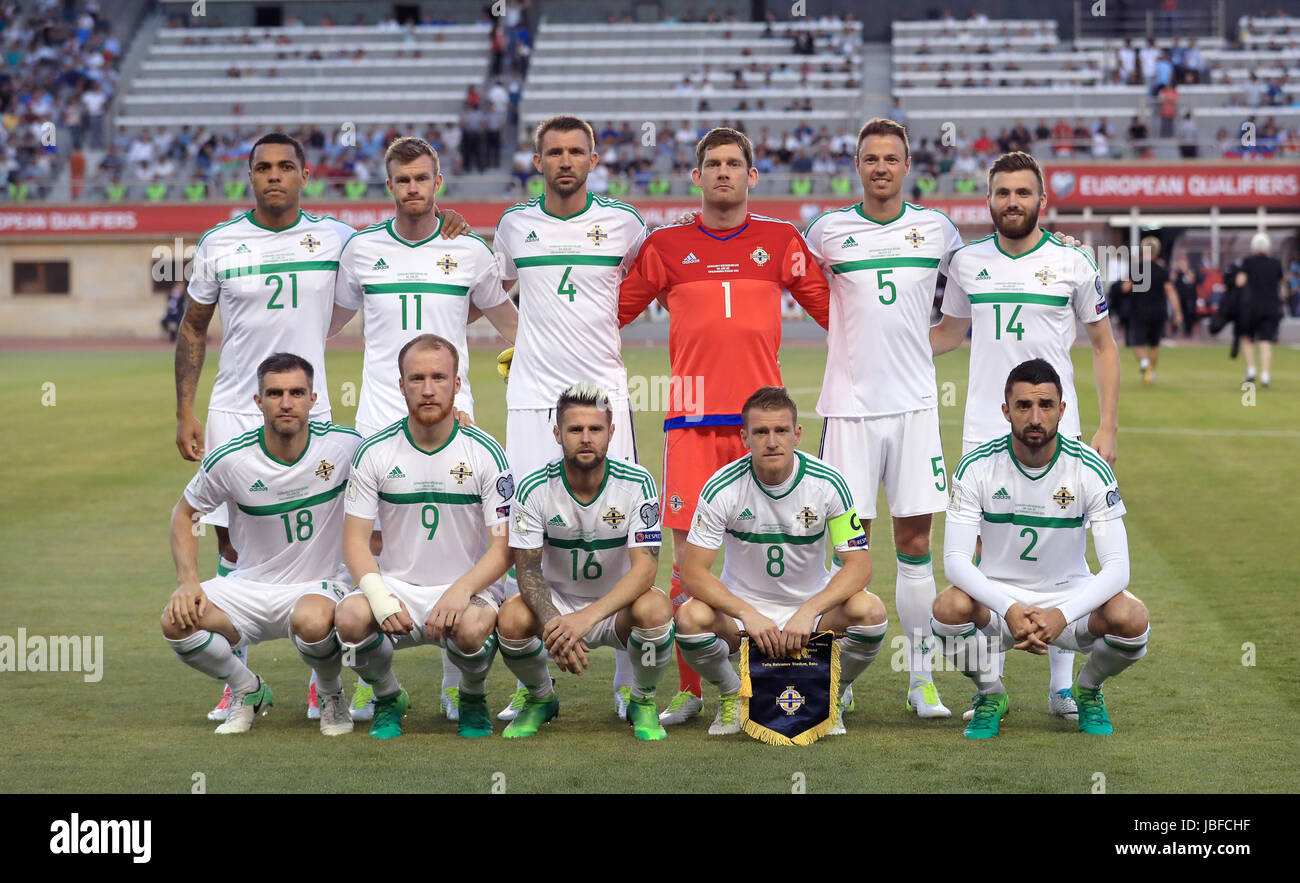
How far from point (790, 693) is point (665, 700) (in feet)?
3.26

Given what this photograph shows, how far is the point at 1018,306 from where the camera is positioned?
654 centimetres

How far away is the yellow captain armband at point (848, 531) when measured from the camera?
5.83 metres

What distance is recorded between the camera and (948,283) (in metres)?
6.80

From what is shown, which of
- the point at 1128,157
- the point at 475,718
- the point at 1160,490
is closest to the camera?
the point at 475,718

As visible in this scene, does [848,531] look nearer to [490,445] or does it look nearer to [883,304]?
[883,304]

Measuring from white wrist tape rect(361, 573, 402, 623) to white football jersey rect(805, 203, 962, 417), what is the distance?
2.20 metres

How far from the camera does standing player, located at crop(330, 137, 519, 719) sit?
6.45m

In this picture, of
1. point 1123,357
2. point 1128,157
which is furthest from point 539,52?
point 1123,357

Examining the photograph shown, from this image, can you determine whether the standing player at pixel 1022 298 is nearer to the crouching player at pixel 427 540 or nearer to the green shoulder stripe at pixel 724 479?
the green shoulder stripe at pixel 724 479

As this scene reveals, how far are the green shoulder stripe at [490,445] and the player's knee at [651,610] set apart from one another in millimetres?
800

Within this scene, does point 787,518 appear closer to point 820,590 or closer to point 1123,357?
point 820,590

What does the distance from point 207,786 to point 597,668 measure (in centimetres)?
263

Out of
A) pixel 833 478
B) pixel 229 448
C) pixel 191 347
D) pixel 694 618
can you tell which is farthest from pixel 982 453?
pixel 191 347

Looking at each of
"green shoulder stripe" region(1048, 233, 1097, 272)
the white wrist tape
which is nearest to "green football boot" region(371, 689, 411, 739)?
the white wrist tape
